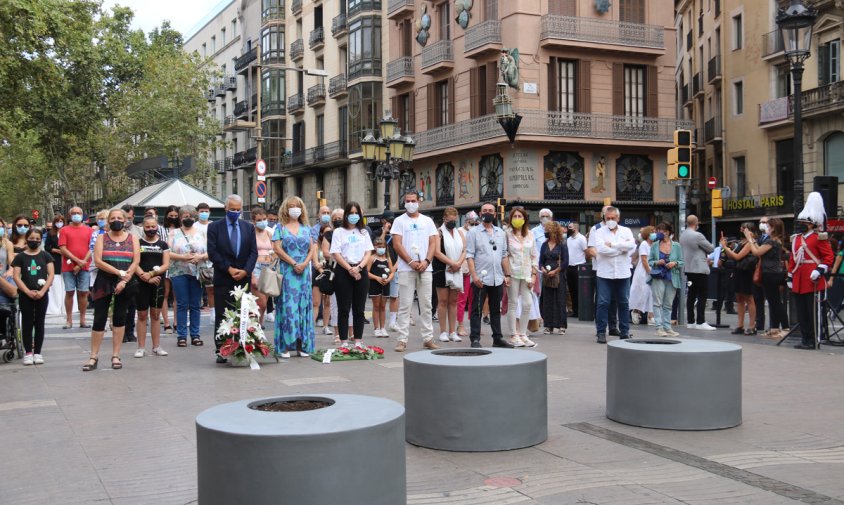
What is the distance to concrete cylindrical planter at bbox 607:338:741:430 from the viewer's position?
6.83m

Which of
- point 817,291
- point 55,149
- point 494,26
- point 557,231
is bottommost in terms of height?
point 817,291

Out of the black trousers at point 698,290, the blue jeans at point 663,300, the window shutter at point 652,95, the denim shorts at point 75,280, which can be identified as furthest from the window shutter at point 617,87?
the denim shorts at point 75,280

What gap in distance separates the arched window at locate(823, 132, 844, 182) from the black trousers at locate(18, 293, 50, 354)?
3150cm

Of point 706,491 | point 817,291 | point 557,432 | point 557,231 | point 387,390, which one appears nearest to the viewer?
point 706,491

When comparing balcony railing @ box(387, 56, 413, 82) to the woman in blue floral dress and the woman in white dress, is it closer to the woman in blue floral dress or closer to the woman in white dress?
the woman in white dress

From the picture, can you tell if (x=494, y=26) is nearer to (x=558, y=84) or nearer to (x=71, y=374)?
(x=558, y=84)

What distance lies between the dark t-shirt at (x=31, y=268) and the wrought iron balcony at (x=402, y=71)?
106 feet

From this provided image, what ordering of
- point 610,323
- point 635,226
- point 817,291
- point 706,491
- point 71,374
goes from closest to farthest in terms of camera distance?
1. point 706,491
2. point 71,374
3. point 817,291
4. point 610,323
5. point 635,226

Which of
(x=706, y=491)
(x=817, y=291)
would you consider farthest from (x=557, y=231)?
(x=706, y=491)

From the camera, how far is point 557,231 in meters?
15.3

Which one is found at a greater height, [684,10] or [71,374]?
[684,10]

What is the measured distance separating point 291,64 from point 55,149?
22102 millimetres

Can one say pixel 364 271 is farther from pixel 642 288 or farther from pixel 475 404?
pixel 642 288

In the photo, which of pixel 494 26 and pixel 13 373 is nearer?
pixel 13 373
